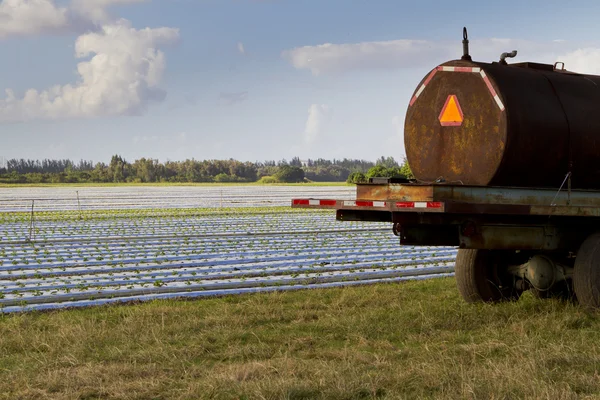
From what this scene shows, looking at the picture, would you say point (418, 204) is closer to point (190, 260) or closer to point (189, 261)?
point (189, 261)

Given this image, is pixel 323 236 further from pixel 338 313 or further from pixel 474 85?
pixel 474 85

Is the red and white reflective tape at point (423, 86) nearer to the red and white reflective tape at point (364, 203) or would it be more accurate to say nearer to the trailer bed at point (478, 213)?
the trailer bed at point (478, 213)

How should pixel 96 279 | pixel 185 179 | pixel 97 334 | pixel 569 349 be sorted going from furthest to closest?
pixel 185 179 → pixel 96 279 → pixel 97 334 → pixel 569 349

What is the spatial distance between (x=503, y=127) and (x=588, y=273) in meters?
1.83

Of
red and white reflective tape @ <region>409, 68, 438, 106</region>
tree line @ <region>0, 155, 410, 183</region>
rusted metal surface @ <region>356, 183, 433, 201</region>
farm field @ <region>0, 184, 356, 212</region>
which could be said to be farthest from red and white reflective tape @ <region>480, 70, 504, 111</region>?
tree line @ <region>0, 155, 410, 183</region>

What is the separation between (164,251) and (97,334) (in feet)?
27.4

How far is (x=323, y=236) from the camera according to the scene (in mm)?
19266

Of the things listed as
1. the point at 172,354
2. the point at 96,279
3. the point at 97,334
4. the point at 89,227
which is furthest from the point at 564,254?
→ the point at 89,227

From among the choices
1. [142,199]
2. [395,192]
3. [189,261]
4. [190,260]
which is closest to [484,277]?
[395,192]

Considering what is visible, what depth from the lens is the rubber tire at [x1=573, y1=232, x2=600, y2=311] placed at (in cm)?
780

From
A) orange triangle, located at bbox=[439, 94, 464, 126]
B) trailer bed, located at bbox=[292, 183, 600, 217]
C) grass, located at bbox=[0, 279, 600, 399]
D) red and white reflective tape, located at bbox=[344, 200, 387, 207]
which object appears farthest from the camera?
orange triangle, located at bbox=[439, 94, 464, 126]

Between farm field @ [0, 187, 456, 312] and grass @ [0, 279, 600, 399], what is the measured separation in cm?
141

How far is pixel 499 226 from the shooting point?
25.7 feet

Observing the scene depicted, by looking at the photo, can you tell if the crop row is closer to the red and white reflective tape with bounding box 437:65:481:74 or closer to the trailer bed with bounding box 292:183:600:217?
the trailer bed with bounding box 292:183:600:217
